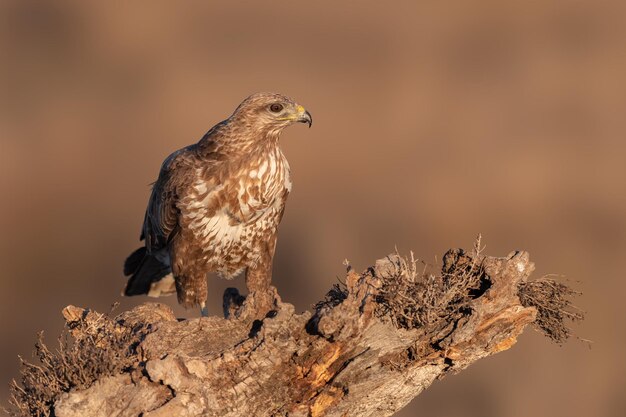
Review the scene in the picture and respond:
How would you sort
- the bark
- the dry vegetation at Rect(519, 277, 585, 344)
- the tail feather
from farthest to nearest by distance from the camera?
the tail feather, the dry vegetation at Rect(519, 277, 585, 344), the bark

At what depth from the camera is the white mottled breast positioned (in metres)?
8.25

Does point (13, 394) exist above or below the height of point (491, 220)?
above

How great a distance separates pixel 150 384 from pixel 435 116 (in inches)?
508

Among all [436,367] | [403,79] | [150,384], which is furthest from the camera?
[403,79]

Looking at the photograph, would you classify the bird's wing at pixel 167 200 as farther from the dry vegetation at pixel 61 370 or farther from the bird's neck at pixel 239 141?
the dry vegetation at pixel 61 370

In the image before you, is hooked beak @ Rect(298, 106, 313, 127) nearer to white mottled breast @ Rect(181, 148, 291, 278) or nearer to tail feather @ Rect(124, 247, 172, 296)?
white mottled breast @ Rect(181, 148, 291, 278)

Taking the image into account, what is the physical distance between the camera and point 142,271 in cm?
955

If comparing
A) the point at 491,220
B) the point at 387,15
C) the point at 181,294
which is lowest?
the point at 491,220

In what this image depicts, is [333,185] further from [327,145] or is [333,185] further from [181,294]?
[181,294]

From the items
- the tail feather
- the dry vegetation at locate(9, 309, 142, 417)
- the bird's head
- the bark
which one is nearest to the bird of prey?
the bird's head

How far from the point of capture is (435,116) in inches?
714

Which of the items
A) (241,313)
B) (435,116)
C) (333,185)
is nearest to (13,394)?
(241,313)

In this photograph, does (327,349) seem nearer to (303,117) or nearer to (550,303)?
(550,303)

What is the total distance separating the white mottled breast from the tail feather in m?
0.99
